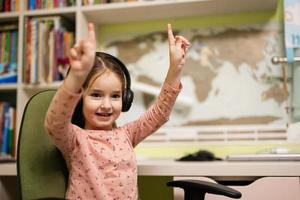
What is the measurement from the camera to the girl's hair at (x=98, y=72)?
1.08 meters

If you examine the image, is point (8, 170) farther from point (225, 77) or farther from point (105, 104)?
point (225, 77)

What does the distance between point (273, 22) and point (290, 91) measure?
35cm

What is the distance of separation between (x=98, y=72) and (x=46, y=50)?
2.70ft

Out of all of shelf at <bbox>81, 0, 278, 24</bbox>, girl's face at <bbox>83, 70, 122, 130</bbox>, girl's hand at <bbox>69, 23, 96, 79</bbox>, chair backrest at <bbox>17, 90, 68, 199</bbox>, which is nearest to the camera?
girl's hand at <bbox>69, 23, 96, 79</bbox>

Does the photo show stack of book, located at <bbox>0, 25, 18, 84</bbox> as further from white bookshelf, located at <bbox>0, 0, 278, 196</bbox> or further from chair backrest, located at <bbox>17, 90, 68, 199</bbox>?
chair backrest, located at <bbox>17, 90, 68, 199</bbox>

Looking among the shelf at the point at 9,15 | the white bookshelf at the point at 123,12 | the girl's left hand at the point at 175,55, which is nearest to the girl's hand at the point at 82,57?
the girl's left hand at the point at 175,55

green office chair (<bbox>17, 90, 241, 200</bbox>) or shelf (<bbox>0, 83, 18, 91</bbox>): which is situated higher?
shelf (<bbox>0, 83, 18, 91</bbox>)

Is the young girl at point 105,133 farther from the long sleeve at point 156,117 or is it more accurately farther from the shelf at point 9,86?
the shelf at point 9,86

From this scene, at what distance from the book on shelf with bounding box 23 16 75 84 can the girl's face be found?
2.42 feet

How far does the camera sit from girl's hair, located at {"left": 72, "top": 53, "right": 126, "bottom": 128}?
108 centimetres

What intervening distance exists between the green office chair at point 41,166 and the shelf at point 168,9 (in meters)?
0.81

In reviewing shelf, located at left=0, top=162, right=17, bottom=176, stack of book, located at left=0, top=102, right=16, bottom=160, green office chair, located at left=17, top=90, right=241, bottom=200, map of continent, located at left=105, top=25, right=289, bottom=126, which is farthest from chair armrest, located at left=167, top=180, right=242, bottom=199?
stack of book, located at left=0, top=102, right=16, bottom=160

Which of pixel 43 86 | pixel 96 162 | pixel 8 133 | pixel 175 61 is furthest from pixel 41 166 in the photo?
pixel 8 133

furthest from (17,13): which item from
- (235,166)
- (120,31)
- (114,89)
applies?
(235,166)
